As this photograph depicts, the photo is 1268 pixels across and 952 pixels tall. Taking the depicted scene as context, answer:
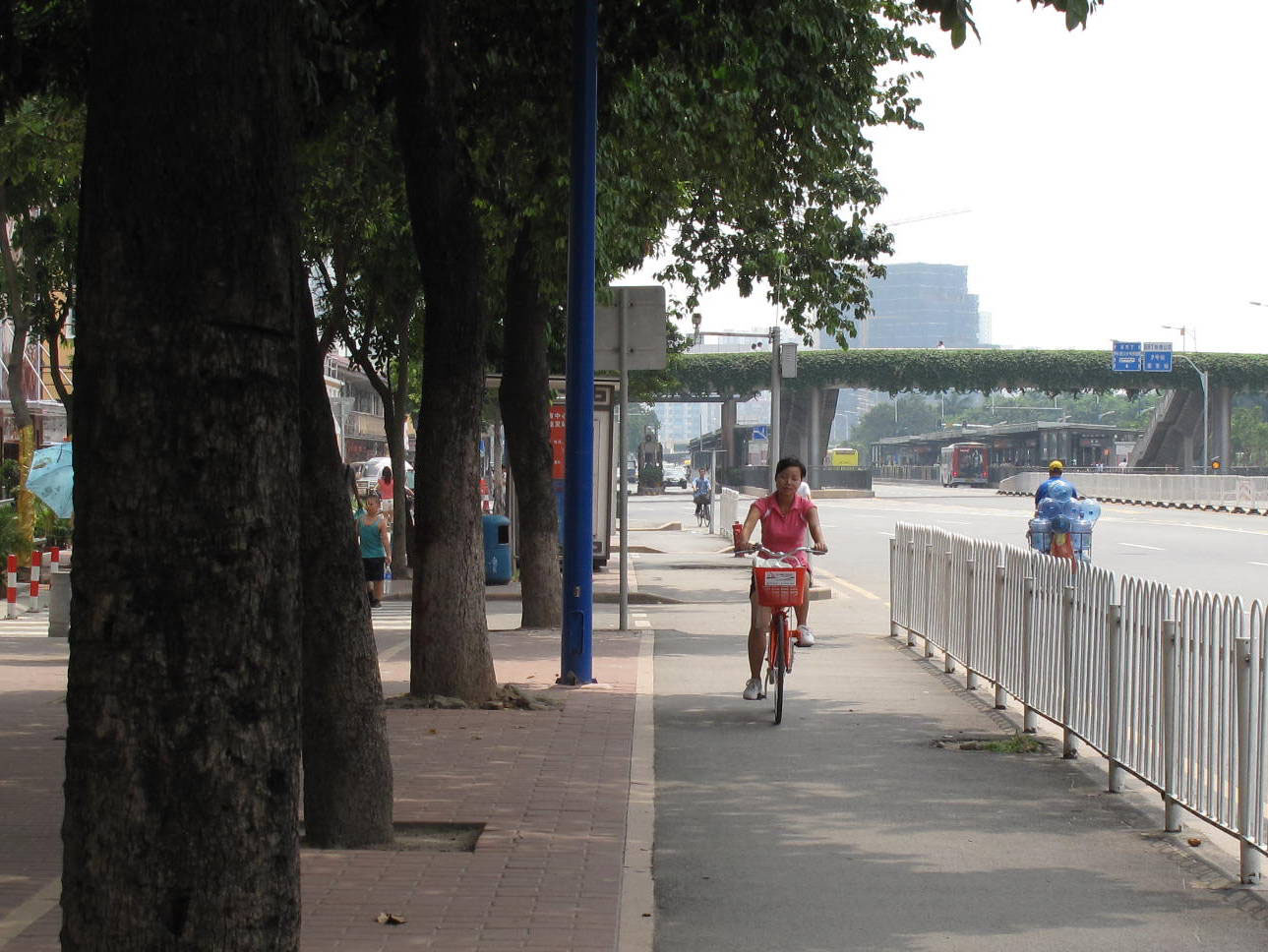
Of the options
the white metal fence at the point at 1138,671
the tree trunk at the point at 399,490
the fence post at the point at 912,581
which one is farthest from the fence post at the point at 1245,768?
the tree trunk at the point at 399,490

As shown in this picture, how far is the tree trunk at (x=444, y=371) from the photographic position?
9594 mm

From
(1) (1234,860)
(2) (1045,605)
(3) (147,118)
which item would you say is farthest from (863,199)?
(3) (147,118)

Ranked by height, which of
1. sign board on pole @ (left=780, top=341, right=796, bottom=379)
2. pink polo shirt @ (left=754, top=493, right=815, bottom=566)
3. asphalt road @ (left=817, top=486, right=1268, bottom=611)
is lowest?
asphalt road @ (left=817, top=486, right=1268, bottom=611)

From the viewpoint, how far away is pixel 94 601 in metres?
3.34

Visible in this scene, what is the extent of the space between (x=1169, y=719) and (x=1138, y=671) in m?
0.56

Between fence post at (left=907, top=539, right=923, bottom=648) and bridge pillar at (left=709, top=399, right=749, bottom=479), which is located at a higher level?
bridge pillar at (left=709, top=399, right=749, bottom=479)

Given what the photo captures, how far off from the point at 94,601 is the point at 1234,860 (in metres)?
4.92

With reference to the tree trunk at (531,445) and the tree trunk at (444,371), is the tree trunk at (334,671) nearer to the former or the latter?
the tree trunk at (444,371)

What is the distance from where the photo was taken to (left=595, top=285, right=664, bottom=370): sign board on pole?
14.2m

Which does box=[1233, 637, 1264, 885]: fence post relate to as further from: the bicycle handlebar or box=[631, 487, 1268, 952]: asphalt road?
the bicycle handlebar

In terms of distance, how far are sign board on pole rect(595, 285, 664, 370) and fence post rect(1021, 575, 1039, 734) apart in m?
4.88

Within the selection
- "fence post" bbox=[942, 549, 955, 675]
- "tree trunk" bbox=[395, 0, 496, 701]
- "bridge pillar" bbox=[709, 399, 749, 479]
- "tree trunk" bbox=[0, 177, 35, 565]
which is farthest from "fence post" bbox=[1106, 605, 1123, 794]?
"bridge pillar" bbox=[709, 399, 749, 479]

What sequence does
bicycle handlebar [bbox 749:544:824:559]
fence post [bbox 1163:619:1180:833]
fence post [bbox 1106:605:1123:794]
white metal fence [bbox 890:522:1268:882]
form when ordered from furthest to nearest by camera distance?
bicycle handlebar [bbox 749:544:824:559] < fence post [bbox 1106:605:1123:794] < fence post [bbox 1163:619:1180:833] < white metal fence [bbox 890:522:1268:882]

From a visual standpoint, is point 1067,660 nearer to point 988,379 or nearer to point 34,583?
point 34,583
